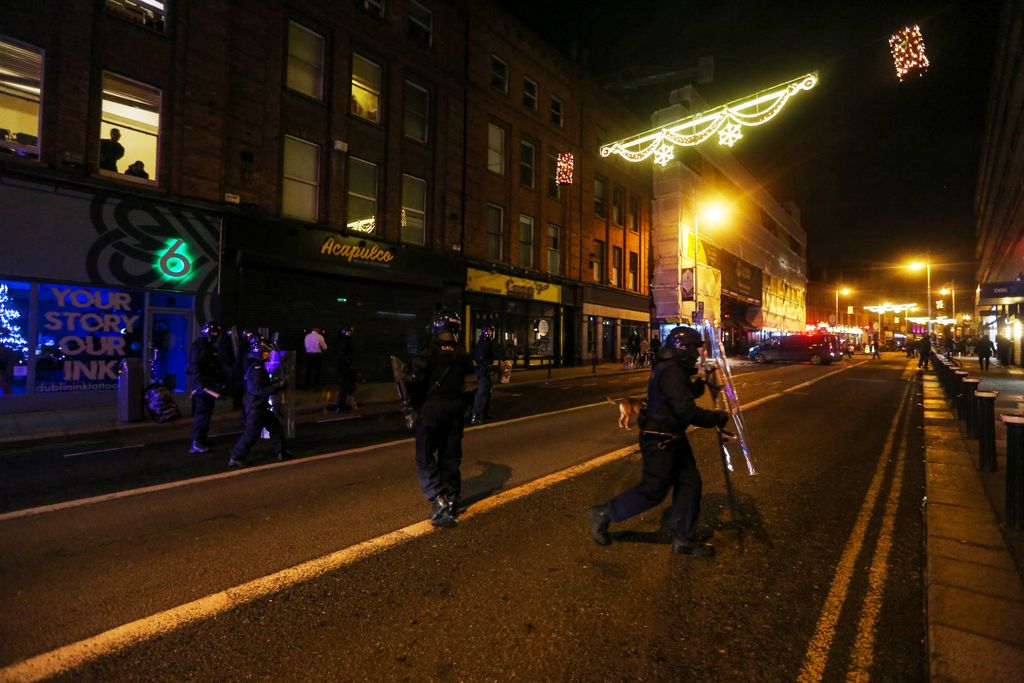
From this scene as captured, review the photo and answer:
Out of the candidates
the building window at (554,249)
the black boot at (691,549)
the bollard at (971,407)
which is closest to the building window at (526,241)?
the building window at (554,249)

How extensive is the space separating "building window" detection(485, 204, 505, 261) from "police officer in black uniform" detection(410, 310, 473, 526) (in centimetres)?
1788

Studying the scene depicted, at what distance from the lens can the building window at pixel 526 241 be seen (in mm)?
23891

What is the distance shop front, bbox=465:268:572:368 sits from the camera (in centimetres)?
2147

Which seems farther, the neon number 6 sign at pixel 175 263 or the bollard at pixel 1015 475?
the neon number 6 sign at pixel 175 263

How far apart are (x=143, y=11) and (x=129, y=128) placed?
9.64 ft

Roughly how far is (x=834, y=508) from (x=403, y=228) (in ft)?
54.0

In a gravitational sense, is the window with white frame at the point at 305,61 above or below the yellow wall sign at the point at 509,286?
above

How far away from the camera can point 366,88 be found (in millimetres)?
17922

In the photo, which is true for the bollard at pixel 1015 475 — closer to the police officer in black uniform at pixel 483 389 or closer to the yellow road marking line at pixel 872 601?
the yellow road marking line at pixel 872 601

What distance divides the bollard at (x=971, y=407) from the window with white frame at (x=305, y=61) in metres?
17.6

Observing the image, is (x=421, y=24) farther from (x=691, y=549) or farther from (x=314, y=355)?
(x=691, y=549)

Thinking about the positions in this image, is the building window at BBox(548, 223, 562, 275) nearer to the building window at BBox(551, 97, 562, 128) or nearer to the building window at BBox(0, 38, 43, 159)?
the building window at BBox(551, 97, 562, 128)

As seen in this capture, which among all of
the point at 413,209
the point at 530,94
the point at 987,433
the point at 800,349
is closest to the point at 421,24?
the point at 530,94

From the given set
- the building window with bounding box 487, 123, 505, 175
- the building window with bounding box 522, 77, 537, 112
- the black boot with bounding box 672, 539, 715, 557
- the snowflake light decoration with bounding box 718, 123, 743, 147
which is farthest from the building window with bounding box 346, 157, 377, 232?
the black boot with bounding box 672, 539, 715, 557
